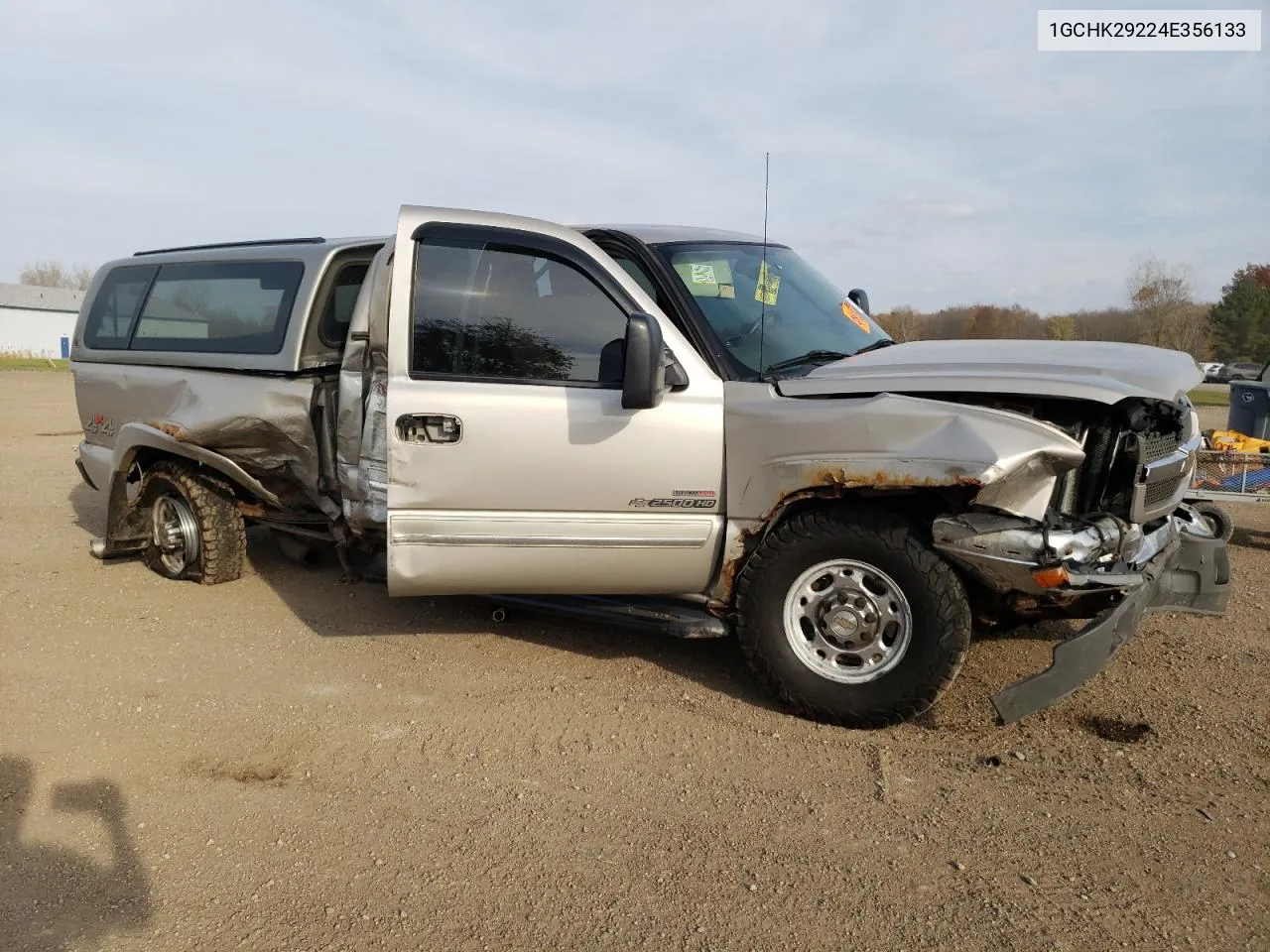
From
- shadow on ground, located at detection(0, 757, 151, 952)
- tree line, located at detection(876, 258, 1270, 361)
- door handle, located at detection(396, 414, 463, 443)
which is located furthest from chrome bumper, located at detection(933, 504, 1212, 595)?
tree line, located at detection(876, 258, 1270, 361)

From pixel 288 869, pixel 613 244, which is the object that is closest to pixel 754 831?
pixel 288 869

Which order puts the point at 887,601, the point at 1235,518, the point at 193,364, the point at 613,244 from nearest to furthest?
the point at 887,601 → the point at 613,244 → the point at 193,364 → the point at 1235,518

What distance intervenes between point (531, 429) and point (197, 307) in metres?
3.18

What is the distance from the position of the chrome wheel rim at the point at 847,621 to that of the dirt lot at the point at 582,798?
290 millimetres

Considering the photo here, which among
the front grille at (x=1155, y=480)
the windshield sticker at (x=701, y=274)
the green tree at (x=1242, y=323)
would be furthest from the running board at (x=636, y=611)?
the green tree at (x=1242, y=323)

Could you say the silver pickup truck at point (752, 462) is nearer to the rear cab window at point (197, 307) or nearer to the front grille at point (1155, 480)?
the front grille at point (1155, 480)

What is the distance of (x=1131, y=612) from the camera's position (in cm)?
373

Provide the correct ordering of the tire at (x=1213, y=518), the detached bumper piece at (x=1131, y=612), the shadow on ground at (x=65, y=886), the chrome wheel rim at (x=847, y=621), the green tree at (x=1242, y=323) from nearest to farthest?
1. the shadow on ground at (x=65, y=886)
2. the detached bumper piece at (x=1131, y=612)
3. the chrome wheel rim at (x=847, y=621)
4. the tire at (x=1213, y=518)
5. the green tree at (x=1242, y=323)

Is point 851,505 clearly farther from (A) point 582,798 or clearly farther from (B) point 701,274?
(A) point 582,798

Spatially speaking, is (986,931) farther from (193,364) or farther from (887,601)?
(193,364)

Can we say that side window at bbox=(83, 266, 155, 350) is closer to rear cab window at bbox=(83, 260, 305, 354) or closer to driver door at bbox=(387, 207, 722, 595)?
rear cab window at bbox=(83, 260, 305, 354)

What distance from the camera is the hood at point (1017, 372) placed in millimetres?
3570

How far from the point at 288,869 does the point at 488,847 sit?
2.04 feet

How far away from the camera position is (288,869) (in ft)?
9.99
